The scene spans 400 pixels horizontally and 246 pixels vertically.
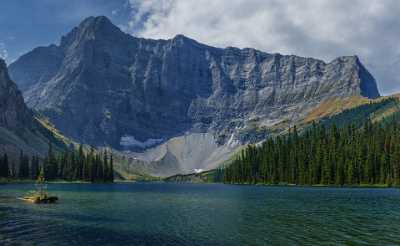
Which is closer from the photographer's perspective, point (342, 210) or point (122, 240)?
point (122, 240)

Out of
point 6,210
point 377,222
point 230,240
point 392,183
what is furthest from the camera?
point 392,183

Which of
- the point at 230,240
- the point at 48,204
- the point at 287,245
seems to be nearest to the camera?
the point at 287,245

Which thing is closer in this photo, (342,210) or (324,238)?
(324,238)

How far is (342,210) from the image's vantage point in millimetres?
86250

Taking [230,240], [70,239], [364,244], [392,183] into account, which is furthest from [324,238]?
[392,183]

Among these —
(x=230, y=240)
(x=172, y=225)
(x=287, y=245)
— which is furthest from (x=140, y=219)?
(x=287, y=245)

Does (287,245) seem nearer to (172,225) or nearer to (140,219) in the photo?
(172,225)

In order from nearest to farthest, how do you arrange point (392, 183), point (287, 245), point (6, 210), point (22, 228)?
1. point (287, 245)
2. point (22, 228)
3. point (6, 210)
4. point (392, 183)

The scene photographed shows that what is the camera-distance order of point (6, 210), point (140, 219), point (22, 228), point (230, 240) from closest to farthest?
point (230, 240)
point (22, 228)
point (140, 219)
point (6, 210)

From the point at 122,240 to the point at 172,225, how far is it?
1555 centimetres

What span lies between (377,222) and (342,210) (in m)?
19.7

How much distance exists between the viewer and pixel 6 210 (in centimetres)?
8619

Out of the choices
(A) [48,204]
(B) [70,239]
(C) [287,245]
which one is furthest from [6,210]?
(C) [287,245]

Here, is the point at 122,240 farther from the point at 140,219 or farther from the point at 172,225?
the point at 140,219
